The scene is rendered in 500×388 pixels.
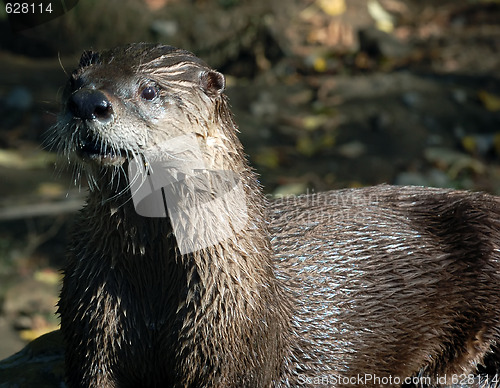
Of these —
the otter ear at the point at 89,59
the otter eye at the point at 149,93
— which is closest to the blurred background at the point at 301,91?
the otter ear at the point at 89,59

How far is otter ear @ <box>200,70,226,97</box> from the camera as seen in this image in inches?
91.0

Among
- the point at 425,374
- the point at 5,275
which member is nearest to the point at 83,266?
the point at 425,374

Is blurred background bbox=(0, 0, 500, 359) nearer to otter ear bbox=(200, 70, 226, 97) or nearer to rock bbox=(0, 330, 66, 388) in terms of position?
rock bbox=(0, 330, 66, 388)

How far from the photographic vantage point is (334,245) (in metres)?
2.81

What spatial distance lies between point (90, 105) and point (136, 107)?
0.15 metres

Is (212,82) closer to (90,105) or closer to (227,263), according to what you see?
(90,105)

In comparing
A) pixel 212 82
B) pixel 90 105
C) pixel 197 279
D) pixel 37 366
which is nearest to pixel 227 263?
pixel 197 279

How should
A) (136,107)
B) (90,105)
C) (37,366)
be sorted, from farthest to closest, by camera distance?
(37,366)
(136,107)
(90,105)

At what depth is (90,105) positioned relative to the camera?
2.04 meters

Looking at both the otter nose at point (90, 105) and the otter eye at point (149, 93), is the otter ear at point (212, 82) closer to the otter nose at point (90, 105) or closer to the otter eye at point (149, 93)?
the otter eye at point (149, 93)

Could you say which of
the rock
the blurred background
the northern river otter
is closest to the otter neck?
the northern river otter

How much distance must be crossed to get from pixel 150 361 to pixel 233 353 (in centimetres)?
26

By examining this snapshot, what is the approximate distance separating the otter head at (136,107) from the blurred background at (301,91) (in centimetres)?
262

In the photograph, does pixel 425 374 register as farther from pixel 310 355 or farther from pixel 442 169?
pixel 442 169
